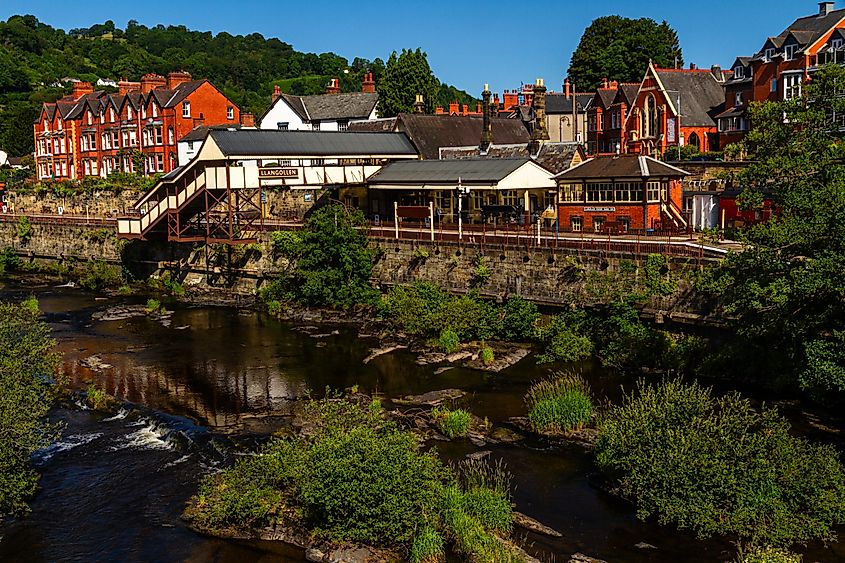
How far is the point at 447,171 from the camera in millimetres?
47781

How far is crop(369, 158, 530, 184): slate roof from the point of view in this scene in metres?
45.4

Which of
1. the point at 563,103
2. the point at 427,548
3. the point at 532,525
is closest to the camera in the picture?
the point at 427,548

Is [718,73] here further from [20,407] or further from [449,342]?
[20,407]

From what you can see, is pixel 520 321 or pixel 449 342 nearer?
pixel 449 342

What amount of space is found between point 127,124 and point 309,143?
34379mm

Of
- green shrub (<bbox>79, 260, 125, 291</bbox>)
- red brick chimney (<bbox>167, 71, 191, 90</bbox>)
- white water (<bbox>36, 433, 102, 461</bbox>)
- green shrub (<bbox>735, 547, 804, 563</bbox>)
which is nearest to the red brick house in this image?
green shrub (<bbox>79, 260, 125, 291</bbox>)

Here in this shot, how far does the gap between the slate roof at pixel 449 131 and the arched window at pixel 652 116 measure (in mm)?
11782

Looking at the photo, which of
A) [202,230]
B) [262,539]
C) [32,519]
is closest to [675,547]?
[262,539]

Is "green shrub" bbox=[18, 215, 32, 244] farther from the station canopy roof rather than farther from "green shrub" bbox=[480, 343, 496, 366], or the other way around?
"green shrub" bbox=[480, 343, 496, 366]

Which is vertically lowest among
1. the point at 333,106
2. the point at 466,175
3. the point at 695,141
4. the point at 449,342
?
the point at 449,342

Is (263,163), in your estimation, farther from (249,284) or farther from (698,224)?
(698,224)

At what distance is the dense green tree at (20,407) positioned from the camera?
2077cm

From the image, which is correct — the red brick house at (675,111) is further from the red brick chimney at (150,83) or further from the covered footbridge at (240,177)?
the red brick chimney at (150,83)

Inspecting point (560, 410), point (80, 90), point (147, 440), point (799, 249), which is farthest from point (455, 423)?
point (80, 90)
